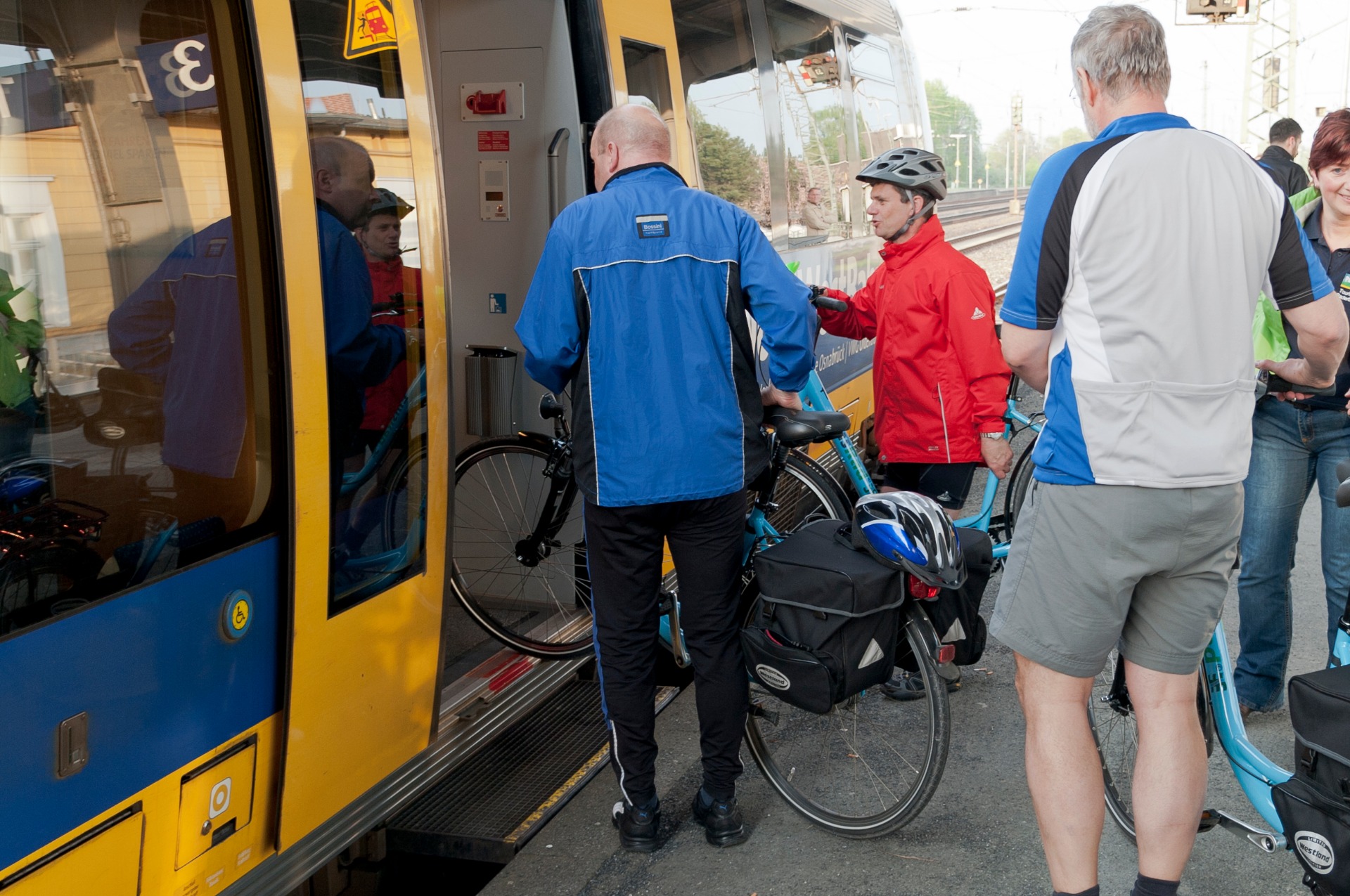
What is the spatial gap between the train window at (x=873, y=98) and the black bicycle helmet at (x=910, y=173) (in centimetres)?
367

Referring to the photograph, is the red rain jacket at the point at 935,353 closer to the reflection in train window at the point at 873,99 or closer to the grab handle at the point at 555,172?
the grab handle at the point at 555,172

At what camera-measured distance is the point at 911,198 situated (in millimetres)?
4219

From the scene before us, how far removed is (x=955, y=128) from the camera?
303 ft

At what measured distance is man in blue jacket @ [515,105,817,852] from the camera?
317 centimetres

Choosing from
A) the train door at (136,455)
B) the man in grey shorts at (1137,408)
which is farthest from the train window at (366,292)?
the man in grey shorts at (1137,408)

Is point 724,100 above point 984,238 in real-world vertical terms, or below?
above

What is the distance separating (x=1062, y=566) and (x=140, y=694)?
1.93 m

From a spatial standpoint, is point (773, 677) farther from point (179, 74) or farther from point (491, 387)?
point (179, 74)

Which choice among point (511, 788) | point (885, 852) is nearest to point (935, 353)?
point (885, 852)

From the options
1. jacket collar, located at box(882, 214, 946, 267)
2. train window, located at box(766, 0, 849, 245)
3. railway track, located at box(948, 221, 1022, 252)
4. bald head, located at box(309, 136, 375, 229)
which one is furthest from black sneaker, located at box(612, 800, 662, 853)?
railway track, located at box(948, 221, 1022, 252)

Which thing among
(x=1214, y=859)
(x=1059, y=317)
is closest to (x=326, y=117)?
(x=1059, y=317)

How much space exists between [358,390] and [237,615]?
25.7 inches

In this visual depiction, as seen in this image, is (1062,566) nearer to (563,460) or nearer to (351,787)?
(351,787)

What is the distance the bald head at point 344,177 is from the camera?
2.84 m
